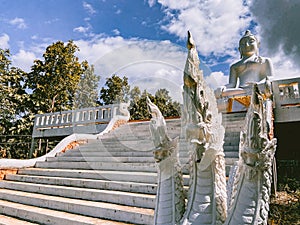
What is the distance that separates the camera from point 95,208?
10.4ft

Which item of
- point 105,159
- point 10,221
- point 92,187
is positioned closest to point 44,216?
point 10,221

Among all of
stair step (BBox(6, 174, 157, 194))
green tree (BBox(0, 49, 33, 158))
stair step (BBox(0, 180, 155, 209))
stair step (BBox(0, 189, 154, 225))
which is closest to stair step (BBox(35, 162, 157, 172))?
stair step (BBox(6, 174, 157, 194))

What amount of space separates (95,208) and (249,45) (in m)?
6.51

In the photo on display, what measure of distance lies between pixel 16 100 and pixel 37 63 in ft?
7.74

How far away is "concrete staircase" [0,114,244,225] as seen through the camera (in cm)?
307

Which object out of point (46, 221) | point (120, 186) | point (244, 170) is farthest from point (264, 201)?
point (46, 221)

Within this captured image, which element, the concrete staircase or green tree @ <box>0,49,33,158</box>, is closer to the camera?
the concrete staircase

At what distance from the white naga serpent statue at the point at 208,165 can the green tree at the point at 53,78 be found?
12.6 meters

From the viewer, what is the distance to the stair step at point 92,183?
3392mm

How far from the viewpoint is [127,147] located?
5598mm

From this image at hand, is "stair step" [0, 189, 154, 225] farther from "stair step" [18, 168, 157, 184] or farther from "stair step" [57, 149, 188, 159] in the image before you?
"stair step" [57, 149, 188, 159]

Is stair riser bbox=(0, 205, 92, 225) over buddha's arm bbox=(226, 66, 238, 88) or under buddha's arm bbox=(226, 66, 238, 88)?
under

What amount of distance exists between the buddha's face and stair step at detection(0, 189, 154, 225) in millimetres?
6225

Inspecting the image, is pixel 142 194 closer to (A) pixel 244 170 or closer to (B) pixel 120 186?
(B) pixel 120 186
